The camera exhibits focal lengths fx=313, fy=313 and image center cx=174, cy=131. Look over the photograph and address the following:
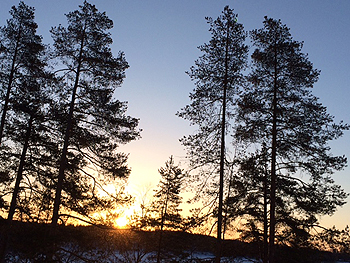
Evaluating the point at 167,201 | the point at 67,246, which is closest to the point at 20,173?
the point at 67,246

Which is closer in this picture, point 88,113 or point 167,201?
point 88,113

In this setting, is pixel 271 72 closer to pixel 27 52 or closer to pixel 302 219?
pixel 302 219

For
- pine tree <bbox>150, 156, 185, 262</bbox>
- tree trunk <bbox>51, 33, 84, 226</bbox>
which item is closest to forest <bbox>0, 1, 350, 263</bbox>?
tree trunk <bbox>51, 33, 84, 226</bbox>

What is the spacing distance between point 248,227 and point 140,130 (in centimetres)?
864

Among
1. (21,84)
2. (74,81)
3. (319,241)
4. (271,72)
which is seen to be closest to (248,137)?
(271,72)

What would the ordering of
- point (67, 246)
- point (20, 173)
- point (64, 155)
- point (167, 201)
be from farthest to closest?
point (167, 201) < point (67, 246) < point (20, 173) < point (64, 155)

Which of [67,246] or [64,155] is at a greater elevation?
[64,155]

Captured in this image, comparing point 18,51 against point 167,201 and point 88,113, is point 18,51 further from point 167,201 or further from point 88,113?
point 167,201

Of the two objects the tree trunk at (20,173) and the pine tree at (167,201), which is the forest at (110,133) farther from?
the pine tree at (167,201)

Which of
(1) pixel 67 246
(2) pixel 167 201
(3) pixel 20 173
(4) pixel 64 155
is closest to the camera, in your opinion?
(4) pixel 64 155

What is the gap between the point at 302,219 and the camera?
1462cm

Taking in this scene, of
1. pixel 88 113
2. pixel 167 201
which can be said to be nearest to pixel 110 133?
pixel 88 113

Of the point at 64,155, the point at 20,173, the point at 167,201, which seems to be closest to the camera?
the point at 64,155

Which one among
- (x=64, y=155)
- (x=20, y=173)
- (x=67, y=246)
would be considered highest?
(x=64, y=155)
